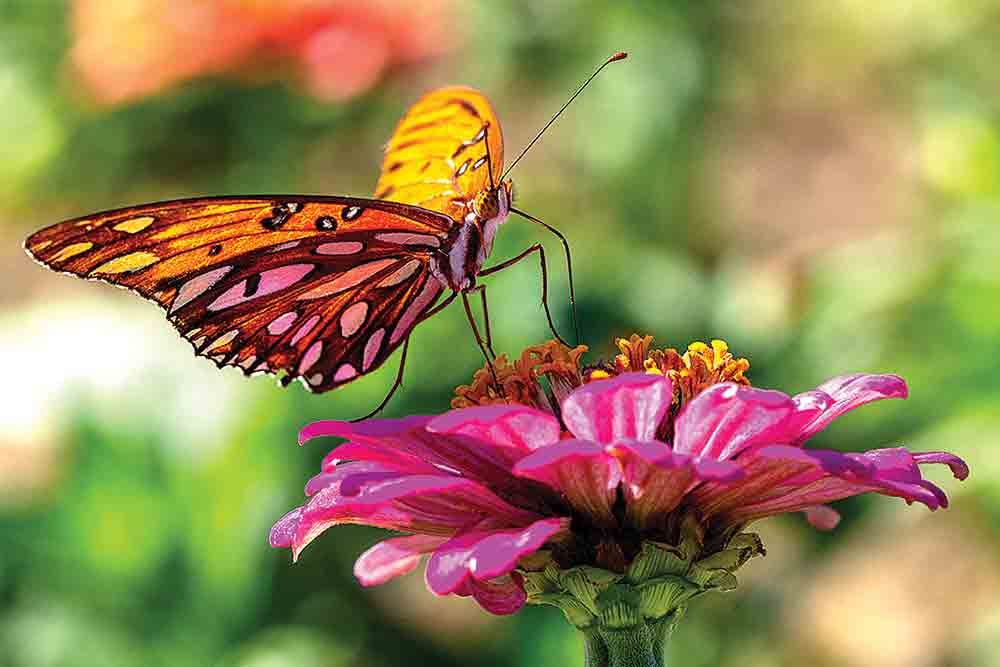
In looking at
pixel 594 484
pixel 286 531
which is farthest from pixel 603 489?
pixel 286 531

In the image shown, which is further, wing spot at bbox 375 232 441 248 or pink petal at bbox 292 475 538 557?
wing spot at bbox 375 232 441 248

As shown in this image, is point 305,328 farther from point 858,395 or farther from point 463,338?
point 463,338

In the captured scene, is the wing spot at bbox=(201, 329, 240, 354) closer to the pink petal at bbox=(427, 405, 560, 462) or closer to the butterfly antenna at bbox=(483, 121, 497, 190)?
the butterfly antenna at bbox=(483, 121, 497, 190)

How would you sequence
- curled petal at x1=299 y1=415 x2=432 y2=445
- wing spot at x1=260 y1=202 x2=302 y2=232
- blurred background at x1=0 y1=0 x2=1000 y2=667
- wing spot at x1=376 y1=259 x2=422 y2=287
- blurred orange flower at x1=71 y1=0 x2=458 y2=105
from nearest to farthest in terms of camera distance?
curled petal at x1=299 y1=415 x2=432 y2=445, wing spot at x1=260 y1=202 x2=302 y2=232, wing spot at x1=376 y1=259 x2=422 y2=287, blurred background at x1=0 y1=0 x2=1000 y2=667, blurred orange flower at x1=71 y1=0 x2=458 y2=105

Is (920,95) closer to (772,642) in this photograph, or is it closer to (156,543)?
(772,642)

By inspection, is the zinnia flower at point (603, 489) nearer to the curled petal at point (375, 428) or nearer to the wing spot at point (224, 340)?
the curled petal at point (375, 428)

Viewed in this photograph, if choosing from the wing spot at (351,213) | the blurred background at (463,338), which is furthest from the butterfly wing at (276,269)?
the blurred background at (463,338)

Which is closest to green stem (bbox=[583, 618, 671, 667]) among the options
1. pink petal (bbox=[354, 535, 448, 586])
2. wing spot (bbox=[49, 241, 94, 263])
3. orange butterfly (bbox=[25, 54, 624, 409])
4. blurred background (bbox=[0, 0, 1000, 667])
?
pink petal (bbox=[354, 535, 448, 586])

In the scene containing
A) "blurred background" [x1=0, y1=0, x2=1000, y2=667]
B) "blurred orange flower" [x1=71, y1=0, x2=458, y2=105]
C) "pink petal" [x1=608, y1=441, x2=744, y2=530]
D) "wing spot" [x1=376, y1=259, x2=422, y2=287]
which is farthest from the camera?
"blurred orange flower" [x1=71, y1=0, x2=458, y2=105]
